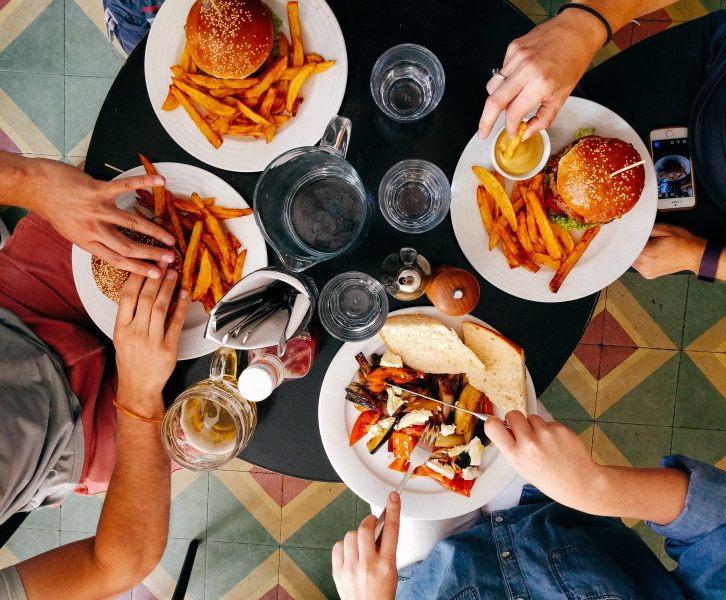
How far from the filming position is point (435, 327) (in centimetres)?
155

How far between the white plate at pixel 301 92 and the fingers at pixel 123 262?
33 cm

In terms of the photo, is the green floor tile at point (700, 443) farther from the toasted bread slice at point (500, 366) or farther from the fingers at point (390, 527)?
the fingers at point (390, 527)

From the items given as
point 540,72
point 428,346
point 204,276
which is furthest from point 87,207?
point 540,72

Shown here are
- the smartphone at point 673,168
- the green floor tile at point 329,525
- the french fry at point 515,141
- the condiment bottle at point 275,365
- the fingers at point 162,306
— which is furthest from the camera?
the green floor tile at point 329,525

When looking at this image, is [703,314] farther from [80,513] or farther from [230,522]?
[80,513]

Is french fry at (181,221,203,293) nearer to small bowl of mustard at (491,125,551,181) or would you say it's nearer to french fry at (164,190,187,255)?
french fry at (164,190,187,255)

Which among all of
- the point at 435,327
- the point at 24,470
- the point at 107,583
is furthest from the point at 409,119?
the point at 107,583

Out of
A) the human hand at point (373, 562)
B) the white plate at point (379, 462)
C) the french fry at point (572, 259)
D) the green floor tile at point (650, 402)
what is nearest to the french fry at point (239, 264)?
the white plate at point (379, 462)

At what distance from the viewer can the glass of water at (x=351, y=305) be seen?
1.57 metres

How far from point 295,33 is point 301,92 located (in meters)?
0.15

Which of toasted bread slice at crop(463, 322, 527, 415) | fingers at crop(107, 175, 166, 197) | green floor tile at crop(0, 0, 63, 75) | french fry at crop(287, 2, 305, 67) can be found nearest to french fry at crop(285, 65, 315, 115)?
french fry at crop(287, 2, 305, 67)

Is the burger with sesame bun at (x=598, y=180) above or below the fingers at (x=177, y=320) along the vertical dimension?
above

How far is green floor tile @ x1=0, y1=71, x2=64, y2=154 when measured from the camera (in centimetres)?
270

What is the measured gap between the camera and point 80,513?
109 inches
